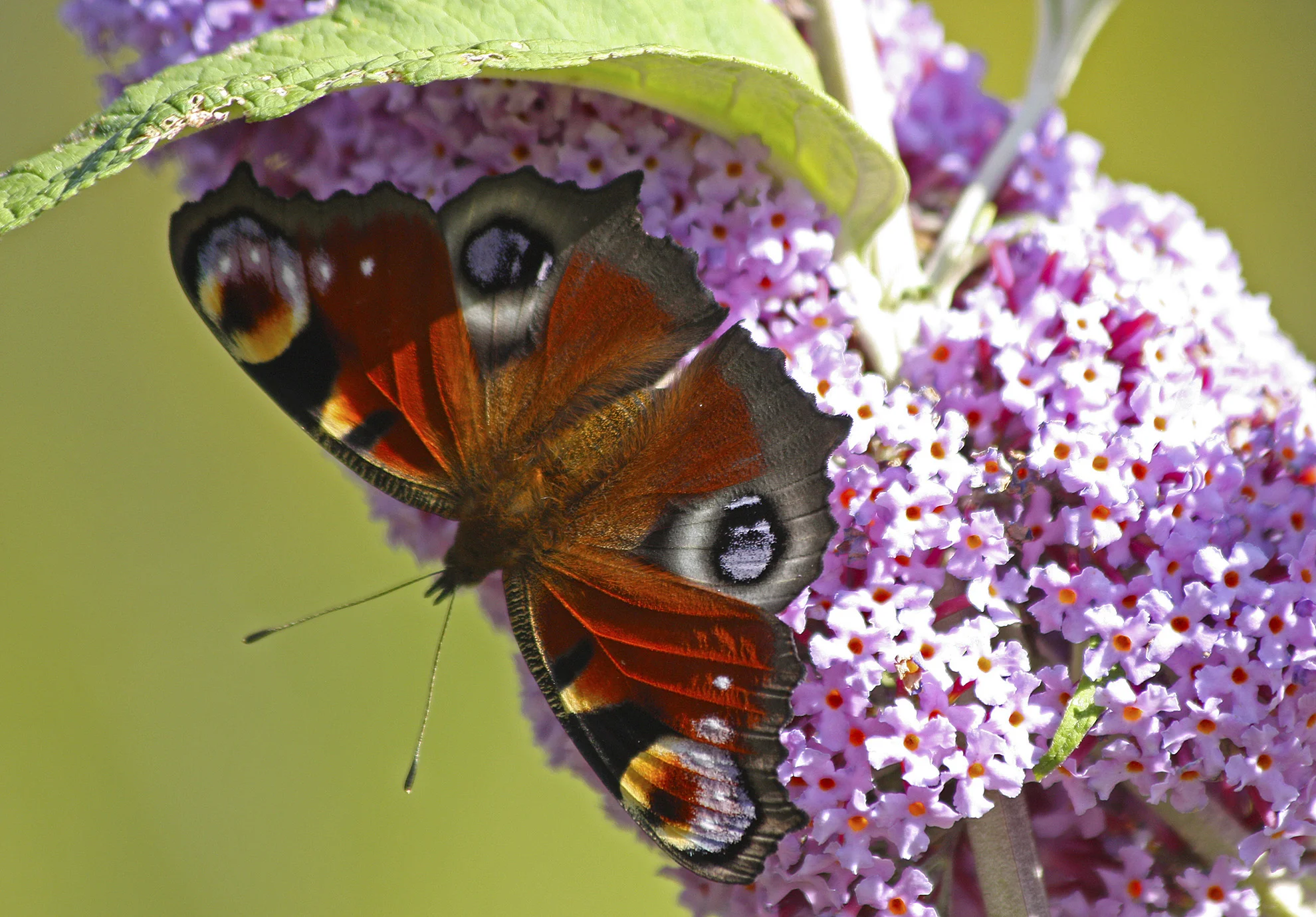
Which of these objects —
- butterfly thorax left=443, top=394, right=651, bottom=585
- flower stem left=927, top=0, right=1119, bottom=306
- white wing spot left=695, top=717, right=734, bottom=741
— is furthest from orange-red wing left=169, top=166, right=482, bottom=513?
flower stem left=927, top=0, right=1119, bottom=306

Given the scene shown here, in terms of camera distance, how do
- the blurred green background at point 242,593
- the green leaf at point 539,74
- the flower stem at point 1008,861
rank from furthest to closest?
the blurred green background at point 242,593 < the flower stem at point 1008,861 < the green leaf at point 539,74

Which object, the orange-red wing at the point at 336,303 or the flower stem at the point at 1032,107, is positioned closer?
the orange-red wing at the point at 336,303

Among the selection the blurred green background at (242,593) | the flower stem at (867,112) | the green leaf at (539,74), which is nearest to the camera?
the green leaf at (539,74)

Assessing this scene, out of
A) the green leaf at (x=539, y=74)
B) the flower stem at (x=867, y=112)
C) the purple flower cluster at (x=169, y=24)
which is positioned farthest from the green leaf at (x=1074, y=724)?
the purple flower cluster at (x=169, y=24)

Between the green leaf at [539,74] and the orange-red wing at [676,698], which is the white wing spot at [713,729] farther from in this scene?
the green leaf at [539,74]

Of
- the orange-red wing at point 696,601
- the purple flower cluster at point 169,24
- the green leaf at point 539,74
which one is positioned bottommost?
the orange-red wing at point 696,601

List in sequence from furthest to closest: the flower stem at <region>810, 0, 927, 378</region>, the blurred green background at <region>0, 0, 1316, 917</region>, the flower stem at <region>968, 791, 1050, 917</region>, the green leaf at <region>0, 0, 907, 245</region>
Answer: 1. the blurred green background at <region>0, 0, 1316, 917</region>
2. the flower stem at <region>810, 0, 927, 378</region>
3. the flower stem at <region>968, 791, 1050, 917</region>
4. the green leaf at <region>0, 0, 907, 245</region>

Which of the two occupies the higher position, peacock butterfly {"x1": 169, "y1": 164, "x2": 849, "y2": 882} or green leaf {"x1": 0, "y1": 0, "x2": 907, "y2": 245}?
green leaf {"x1": 0, "y1": 0, "x2": 907, "y2": 245}

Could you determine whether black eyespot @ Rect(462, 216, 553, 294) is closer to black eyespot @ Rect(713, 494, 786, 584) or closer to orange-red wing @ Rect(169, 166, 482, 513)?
orange-red wing @ Rect(169, 166, 482, 513)
